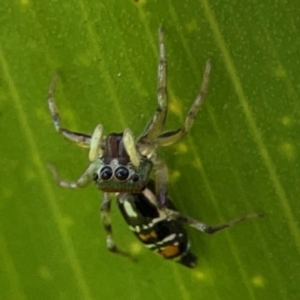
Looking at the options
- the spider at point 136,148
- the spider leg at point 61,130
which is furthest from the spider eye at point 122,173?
the spider leg at point 61,130

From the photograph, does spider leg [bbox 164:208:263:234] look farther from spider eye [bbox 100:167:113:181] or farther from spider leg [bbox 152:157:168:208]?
spider eye [bbox 100:167:113:181]

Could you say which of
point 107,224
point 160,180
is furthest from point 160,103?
point 107,224

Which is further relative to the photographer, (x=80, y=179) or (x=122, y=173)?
(x=80, y=179)

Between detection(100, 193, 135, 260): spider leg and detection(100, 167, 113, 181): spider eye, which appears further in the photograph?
detection(100, 193, 135, 260): spider leg

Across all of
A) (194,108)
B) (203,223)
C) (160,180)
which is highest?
(194,108)

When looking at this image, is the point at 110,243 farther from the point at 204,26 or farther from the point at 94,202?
the point at 204,26

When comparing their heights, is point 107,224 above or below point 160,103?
below

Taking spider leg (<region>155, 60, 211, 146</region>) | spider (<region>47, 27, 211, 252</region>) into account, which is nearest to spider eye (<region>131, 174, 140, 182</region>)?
spider (<region>47, 27, 211, 252</region>)

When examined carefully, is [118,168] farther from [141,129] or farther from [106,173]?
[141,129]

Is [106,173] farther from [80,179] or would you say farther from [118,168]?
[80,179]
